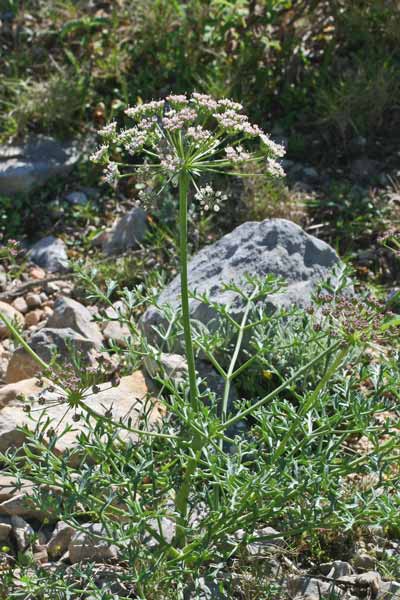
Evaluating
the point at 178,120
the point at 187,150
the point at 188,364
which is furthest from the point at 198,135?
the point at 188,364

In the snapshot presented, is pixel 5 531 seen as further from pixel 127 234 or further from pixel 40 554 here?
pixel 127 234

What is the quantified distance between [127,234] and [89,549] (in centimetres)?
276

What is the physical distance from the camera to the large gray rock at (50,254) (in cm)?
573

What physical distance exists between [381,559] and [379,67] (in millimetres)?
4045

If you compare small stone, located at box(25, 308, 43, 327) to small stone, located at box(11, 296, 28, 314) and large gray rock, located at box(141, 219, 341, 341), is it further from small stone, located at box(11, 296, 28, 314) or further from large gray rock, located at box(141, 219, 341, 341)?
large gray rock, located at box(141, 219, 341, 341)

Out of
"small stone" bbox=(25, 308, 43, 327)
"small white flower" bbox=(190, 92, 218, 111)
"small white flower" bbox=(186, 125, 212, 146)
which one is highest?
"small white flower" bbox=(190, 92, 218, 111)

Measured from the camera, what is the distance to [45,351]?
178 inches

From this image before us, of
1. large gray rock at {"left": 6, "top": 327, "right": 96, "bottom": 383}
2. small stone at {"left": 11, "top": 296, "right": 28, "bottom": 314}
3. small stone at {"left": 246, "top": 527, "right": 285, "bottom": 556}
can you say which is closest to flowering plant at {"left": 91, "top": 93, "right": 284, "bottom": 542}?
small stone at {"left": 246, "top": 527, "right": 285, "bottom": 556}

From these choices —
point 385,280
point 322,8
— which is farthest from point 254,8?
point 385,280

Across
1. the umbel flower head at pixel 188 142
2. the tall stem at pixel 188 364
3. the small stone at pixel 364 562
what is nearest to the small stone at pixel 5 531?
the tall stem at pixel 188 364

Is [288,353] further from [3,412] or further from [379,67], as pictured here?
[379,67]

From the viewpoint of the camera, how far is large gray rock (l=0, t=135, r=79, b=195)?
6.25 m

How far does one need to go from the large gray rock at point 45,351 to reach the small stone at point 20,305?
81 cm

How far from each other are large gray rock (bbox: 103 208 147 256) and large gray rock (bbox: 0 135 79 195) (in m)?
0.80
